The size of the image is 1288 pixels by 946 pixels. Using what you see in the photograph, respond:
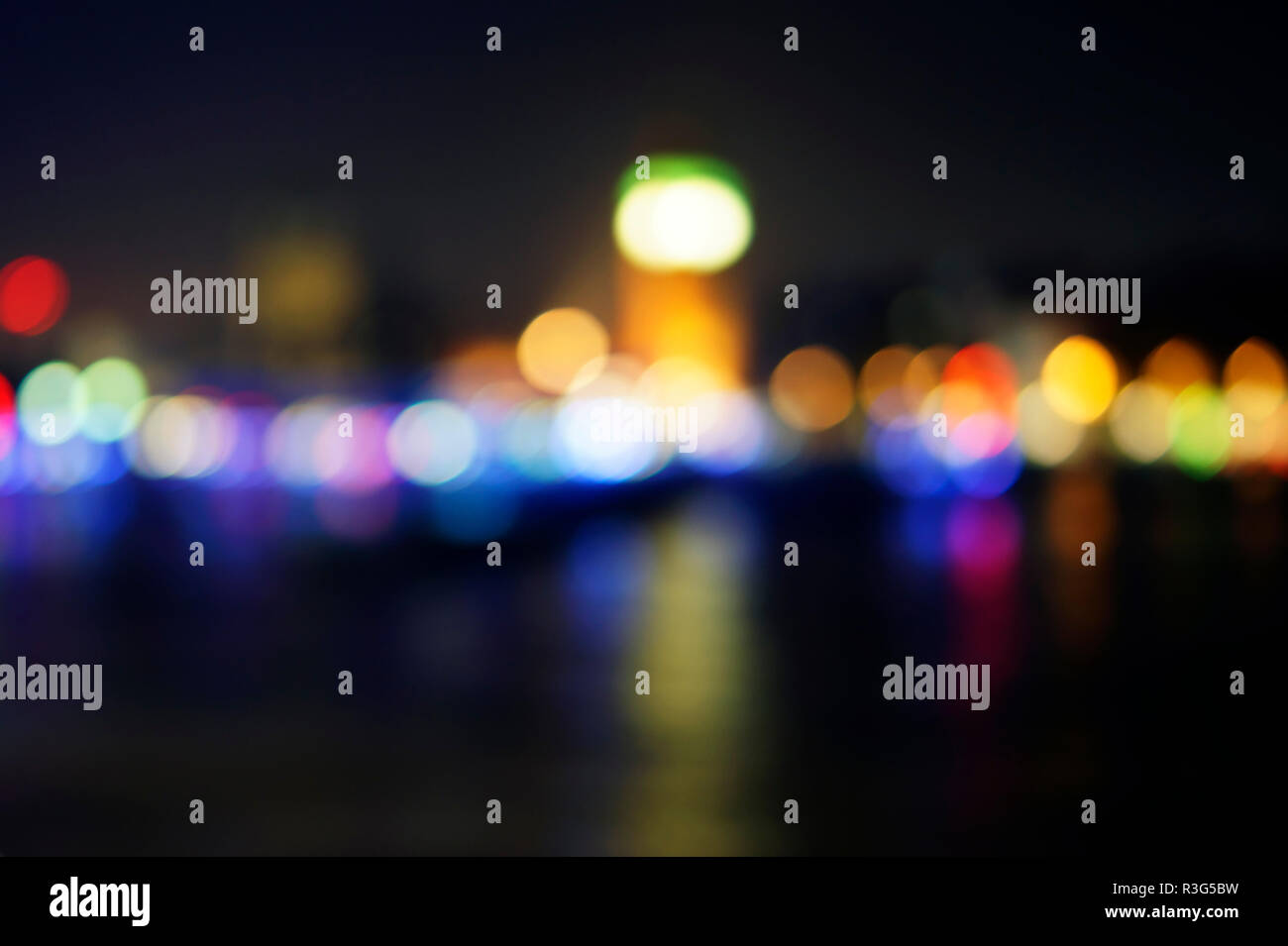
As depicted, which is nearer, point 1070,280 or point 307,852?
point 307,852

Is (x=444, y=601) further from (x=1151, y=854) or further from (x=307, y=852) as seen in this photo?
(x=1151, y=854)

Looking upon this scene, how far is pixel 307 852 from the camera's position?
18.4 ft

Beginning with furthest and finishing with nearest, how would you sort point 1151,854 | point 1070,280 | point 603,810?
point 1070,280 → point 603,810 → point 1151,854

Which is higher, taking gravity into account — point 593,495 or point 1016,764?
point 593,495

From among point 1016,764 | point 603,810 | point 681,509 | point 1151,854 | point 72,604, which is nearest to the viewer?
point 1151,854

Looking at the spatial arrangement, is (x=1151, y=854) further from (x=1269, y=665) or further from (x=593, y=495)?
(x=593, y=495)

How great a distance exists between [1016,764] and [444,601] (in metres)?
6.30

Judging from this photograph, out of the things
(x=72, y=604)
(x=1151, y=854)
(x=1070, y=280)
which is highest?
(x=1070, y=280)

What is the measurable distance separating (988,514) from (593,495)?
24.6ft

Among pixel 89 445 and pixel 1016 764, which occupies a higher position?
pixel 89 445

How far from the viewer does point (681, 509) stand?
25406mm
